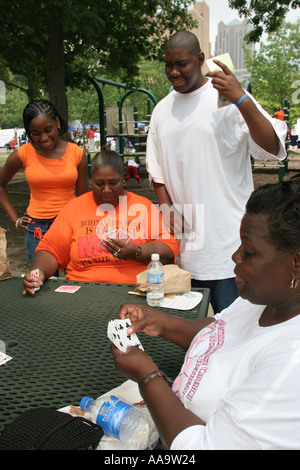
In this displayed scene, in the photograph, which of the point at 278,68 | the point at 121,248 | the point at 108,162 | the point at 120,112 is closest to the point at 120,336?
the point at 121,248

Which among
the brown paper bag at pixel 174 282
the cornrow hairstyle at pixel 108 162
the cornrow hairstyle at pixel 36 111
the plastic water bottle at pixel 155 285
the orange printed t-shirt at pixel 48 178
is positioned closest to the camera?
the plastic water bottle at pixel 155 285

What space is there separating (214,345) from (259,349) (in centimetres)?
22

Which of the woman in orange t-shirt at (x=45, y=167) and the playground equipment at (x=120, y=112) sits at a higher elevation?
the playground equipment at (x=120, y=112)

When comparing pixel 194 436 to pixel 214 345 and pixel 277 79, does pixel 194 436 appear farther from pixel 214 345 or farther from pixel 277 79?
pixel 277 79

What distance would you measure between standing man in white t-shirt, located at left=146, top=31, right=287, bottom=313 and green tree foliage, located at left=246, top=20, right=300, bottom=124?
2387cm

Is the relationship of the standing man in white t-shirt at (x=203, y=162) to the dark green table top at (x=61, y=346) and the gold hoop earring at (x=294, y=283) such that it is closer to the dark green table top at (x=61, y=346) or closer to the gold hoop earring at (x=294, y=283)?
the dark green table top at (x=61, y=346)

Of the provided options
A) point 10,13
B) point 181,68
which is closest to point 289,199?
point 181,68

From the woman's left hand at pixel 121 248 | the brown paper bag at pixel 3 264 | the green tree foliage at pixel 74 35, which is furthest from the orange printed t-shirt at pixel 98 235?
the green tree foliage at pixel 74 35

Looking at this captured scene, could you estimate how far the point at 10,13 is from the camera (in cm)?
756

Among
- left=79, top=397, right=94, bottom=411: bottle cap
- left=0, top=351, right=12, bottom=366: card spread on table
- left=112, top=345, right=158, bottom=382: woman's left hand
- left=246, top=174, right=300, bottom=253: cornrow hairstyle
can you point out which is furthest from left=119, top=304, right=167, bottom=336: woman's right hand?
left=246, top=174, right=300, bottom=253: cornrow hairstyle

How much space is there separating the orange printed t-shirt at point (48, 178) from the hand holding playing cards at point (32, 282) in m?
0.88

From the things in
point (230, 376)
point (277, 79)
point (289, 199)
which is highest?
point (277, 79)

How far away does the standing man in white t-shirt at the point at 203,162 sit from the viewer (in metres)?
2.37

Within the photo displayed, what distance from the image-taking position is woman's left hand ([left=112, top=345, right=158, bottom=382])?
1.33m
